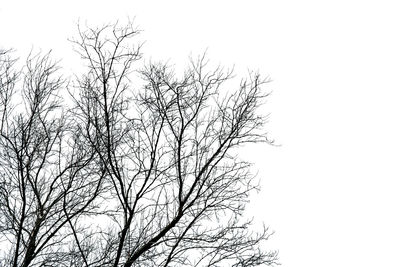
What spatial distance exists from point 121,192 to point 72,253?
1.22 m

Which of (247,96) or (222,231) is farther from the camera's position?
(247,96)

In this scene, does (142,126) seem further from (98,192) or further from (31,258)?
(31,258)

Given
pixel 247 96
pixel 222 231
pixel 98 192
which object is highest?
pixel 247 96

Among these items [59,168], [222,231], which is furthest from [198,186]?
[59,168]

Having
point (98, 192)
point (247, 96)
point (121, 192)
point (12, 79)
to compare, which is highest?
point (12, 79)

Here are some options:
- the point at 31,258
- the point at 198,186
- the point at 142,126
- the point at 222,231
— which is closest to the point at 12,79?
the point at 142,126

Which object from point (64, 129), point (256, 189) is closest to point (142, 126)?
point (64, 129)

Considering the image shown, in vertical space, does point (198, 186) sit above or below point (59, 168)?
below

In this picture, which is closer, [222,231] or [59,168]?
[222,231]

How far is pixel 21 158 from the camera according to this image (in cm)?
823

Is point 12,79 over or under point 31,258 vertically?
over

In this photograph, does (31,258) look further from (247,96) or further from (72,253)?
(247,96)

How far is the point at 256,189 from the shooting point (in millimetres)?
8211

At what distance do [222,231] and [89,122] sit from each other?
7.82 feet
